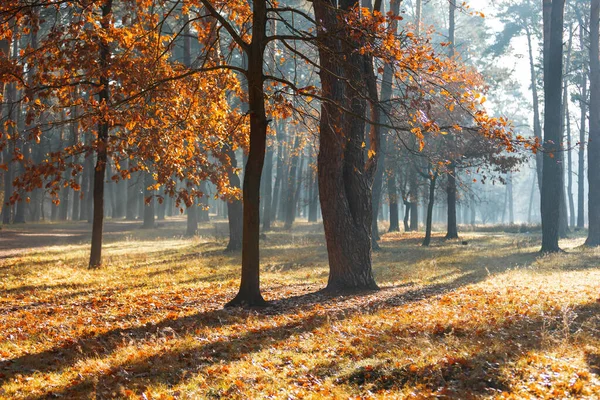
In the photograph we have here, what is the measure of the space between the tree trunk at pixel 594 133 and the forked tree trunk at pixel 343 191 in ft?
56.6

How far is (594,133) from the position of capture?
26.7 metres

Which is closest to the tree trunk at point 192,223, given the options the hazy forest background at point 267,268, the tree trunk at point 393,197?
the hazy forest background at point 267,268

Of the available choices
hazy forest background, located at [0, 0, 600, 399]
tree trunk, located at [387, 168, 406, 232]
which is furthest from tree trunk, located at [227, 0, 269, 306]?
tree trunk, located at [387, 168, 406, 232]

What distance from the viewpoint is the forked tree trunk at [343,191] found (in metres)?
12.4

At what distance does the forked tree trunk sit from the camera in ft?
40.6

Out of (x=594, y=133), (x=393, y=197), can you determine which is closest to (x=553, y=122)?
(x=594, y=133)

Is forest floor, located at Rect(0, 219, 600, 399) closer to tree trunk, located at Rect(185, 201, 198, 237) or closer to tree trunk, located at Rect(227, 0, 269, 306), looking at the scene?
tree trunk, located at Rect(227, 0, 269, 306)

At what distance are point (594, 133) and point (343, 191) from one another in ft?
63.4

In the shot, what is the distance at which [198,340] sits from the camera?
8.04m

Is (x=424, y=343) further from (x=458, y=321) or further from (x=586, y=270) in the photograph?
(x=586, y=270)

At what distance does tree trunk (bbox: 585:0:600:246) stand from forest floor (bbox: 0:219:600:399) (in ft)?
35.8

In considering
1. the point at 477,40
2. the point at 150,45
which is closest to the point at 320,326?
the point at 150,45

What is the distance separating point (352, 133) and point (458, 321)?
18.1ft

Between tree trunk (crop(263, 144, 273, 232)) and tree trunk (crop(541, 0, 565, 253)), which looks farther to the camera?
tree trunk (crop(263, 144, 273, 232))
